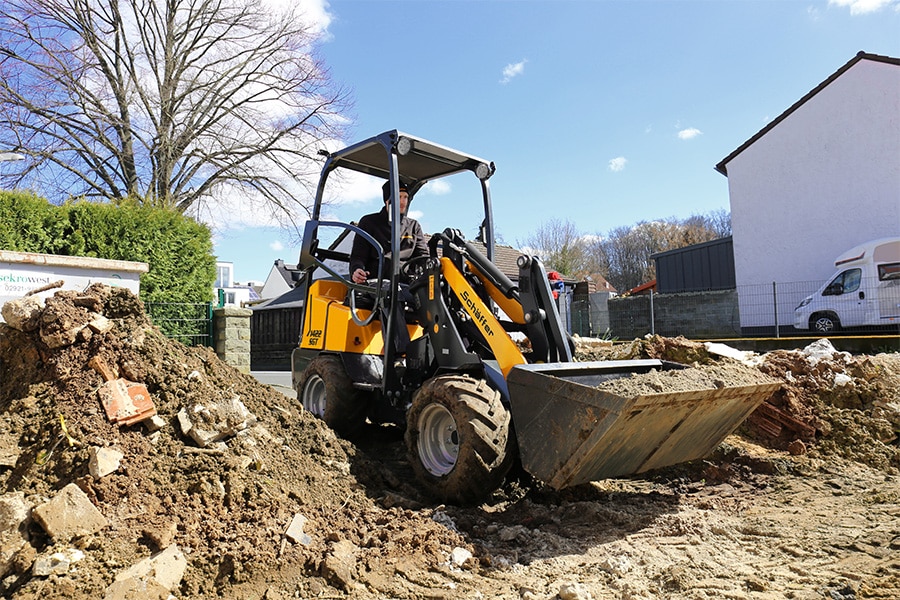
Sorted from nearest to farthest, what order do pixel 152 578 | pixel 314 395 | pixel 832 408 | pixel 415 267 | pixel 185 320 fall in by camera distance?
pixel 152 578
pixel 415 267
pixel 832 408
pixel 314 395
pixel 185 320

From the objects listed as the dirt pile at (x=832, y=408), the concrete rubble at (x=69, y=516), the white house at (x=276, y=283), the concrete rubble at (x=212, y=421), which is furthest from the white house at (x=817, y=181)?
the white house at (x=276, y=283)

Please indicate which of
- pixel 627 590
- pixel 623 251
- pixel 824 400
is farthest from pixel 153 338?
pixel 623 251

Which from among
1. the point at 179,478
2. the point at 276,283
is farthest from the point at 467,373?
the point at 276,283

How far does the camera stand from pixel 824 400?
591 cm

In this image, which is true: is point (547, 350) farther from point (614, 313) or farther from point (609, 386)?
point (614, 313)

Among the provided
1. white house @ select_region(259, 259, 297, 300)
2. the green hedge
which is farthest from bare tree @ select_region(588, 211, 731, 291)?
the green hedge

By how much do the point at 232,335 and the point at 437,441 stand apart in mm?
7506

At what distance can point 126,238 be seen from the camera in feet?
35.5

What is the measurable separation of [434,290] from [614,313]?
44.8 ft

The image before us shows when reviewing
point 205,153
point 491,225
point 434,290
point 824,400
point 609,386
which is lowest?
point 824,400

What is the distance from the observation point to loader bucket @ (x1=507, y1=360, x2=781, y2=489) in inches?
130

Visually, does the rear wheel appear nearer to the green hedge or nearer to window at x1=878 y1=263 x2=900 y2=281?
the green hedge

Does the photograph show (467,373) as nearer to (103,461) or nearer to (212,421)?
(212,421)

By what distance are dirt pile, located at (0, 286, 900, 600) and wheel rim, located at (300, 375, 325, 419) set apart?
2.99 feet
